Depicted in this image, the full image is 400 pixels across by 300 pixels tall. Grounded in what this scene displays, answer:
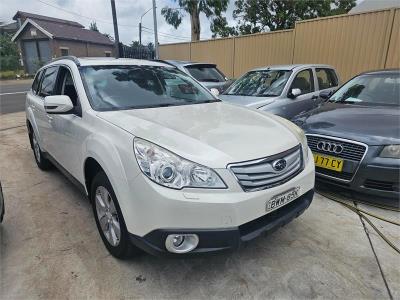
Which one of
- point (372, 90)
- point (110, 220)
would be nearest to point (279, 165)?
point (110, 220)

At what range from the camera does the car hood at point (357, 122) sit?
10.9 ft

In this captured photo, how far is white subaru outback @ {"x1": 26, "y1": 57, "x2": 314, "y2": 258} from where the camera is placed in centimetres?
195

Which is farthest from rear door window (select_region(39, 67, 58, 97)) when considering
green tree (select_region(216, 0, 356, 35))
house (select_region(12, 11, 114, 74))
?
house (select_region(12, 11, 114, 74))

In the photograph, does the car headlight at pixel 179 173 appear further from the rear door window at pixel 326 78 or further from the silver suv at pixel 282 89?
the rear door window at pixel 326 78

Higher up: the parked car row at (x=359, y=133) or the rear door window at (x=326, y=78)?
the rear door window at (x=326, y=78)

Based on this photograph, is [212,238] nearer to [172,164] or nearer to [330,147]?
[172,164]

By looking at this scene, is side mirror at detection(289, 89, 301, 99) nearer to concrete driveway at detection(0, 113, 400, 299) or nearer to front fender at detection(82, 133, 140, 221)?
concrete driveway at detection(0, 113, 400, 299)

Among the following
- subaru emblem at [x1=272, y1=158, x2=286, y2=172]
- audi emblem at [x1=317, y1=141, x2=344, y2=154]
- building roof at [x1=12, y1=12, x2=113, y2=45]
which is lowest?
audi emblem at [x1=317, y1=141, x2=344, y2=154]

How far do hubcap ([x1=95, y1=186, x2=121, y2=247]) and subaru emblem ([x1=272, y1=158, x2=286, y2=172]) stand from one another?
124cm

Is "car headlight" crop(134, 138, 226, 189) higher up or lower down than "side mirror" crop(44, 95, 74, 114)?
A: lower down

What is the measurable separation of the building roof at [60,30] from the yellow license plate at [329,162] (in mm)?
36038

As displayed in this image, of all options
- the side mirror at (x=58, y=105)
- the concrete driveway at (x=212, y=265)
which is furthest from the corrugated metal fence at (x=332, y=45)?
the side mirror at (x=58, y=105)

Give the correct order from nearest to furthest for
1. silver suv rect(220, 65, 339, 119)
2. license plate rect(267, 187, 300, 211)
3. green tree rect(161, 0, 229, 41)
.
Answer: license plate rect(267, 187, 300, 211)
silver suv rect(220, 65, 339, 119)
green tree rect(161, 0, 229, 41)

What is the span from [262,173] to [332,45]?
9.20 meters
